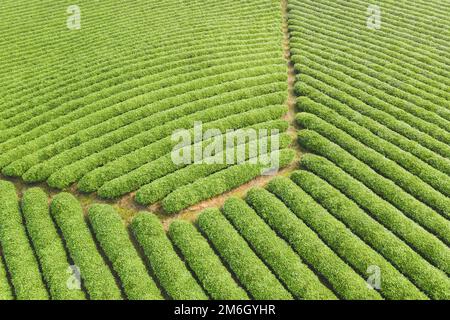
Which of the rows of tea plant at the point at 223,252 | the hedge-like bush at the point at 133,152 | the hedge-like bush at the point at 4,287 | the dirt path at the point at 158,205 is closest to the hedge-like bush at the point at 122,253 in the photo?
the rows of tea plant at the point at 223,252

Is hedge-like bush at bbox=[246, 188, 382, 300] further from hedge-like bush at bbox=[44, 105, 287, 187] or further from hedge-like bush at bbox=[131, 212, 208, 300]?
hedge-like bush at bbox=[44, 105, 287, 187]

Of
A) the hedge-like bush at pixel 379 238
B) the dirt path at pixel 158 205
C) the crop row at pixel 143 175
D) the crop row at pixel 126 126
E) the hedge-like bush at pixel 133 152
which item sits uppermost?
the crop row at pixel 126 126

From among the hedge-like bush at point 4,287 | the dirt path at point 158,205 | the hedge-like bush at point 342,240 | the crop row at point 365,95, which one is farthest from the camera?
the crop row at point 365,95

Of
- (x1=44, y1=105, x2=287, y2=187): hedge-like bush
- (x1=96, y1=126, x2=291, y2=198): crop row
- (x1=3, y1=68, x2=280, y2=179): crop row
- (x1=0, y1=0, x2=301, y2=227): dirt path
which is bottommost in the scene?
(x1=0, y1=0, x2=301, y2=227): dirt path

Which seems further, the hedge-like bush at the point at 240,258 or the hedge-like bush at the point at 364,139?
the hedge-like bush at the point at 364,139

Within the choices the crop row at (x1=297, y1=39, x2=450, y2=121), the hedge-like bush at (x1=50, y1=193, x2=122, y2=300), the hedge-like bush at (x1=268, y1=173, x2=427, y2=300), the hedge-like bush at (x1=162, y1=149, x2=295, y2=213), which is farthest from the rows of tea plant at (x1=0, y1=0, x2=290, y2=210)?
the crop row at (x1=297, y1=39, x2=450, y2=121)

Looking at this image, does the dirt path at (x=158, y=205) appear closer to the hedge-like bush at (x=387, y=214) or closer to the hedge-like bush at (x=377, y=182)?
the hedge-like bush at (x=377, y=182)
